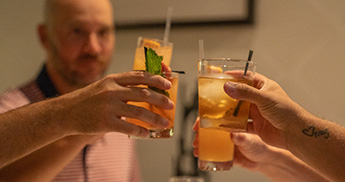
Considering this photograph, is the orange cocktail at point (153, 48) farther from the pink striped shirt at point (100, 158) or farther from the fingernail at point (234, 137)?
the pink striped shirt at point (100, 158)

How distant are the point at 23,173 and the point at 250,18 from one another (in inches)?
72.8

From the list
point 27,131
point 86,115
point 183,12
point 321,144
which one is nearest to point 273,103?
point 321,144

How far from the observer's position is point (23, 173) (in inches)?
56.3

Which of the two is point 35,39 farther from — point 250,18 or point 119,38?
point 250,18

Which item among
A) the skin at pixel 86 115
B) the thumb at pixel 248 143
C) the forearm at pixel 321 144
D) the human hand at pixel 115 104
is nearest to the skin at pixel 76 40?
the skin at pixel 86 115

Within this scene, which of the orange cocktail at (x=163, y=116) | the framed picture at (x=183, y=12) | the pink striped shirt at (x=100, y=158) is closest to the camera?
the orange cocktail at (x=163, y=116)

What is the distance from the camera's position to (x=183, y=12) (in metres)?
2.46

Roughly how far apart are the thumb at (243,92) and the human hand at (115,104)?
21cm

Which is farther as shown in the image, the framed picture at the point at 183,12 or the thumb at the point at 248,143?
the framed picture at the point at 183,12

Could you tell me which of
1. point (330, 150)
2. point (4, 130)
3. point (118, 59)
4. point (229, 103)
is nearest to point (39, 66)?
point (118, 59)

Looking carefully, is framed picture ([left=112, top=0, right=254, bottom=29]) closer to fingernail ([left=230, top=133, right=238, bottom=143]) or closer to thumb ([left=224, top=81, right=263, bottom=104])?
fingernail ([left=230, top=133, right=238, bottom=143])

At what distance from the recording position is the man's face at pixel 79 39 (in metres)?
2.21

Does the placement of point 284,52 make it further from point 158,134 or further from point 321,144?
point 158,134

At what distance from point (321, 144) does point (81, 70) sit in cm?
175
